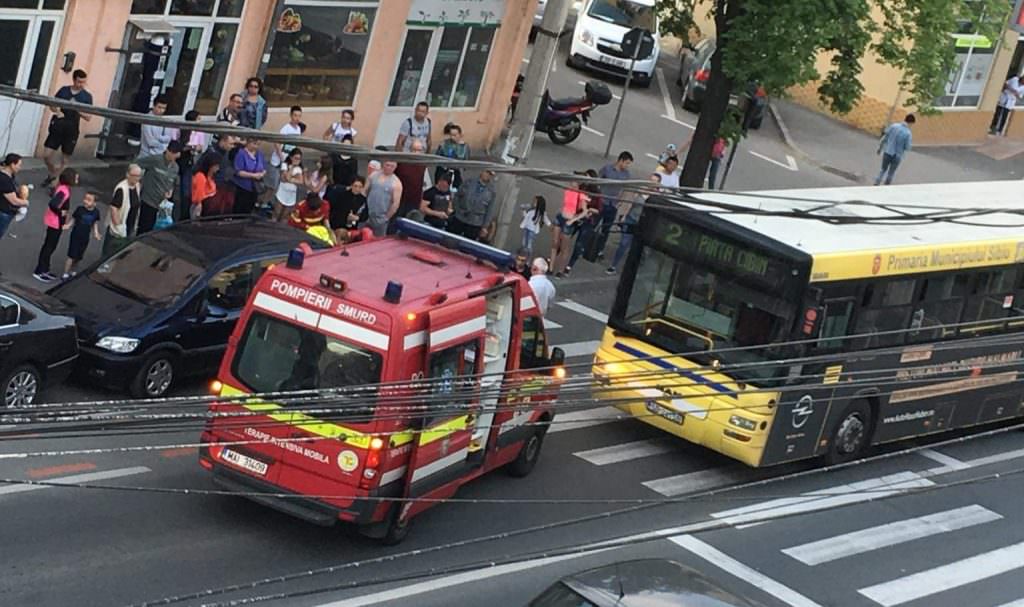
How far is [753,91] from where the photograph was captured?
28.7 metres

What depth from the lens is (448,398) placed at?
14891 mm

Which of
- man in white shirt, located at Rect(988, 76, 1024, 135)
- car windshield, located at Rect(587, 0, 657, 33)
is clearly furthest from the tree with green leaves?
man in white shirt, located at Rect(988, 76, 1024, 135)

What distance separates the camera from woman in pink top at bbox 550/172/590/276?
25.8m

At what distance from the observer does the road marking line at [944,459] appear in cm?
2217

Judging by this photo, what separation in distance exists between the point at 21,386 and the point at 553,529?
5230 mm

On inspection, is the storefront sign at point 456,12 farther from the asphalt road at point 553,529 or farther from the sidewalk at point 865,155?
the sidewalk at point 865,155

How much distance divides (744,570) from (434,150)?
13.9m

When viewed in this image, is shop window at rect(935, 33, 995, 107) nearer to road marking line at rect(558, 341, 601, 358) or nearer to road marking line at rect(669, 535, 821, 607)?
road marking line at rect(558, 341, 601, 358)

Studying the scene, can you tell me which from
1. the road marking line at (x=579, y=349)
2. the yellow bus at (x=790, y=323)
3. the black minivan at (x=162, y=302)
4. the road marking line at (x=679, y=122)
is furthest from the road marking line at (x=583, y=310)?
the road marking line at (x=679, y=122)

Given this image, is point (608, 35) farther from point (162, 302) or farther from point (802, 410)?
point (162, 302)

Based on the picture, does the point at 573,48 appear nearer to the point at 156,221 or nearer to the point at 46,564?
the point at 156,221

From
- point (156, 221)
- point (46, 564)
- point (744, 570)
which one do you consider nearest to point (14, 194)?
point (156, 221)

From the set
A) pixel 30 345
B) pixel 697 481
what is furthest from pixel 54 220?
pixel 697 481

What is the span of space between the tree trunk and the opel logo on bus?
7.94 meters
